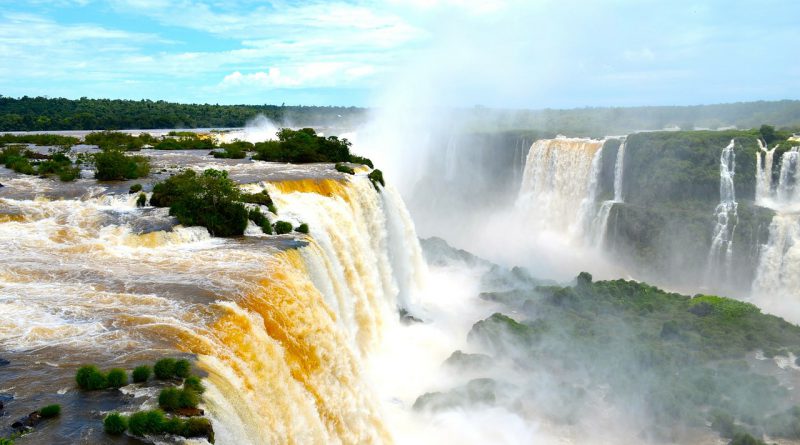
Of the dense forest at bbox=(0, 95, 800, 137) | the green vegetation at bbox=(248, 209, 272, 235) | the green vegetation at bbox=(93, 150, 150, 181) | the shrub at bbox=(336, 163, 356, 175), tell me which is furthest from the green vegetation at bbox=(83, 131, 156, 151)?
the dense forest at bbox=(0, 95, 800, 137)

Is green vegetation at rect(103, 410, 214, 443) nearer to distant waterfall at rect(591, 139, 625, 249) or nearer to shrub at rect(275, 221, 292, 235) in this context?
shrub at rect(275, 221, 292, 235)

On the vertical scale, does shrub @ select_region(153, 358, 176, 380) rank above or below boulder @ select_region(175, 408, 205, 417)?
above

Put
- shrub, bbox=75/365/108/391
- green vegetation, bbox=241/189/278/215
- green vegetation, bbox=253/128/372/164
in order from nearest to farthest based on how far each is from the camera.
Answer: shrub, bbox=75/365/108/391, green vegetation, bbox=241/189/278/215, green vegetation, bbox=253/128/372/164

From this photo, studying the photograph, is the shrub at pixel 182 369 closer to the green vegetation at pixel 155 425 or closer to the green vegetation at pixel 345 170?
the green vegetation at pixel 155 425

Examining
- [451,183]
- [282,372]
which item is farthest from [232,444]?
[451,183]

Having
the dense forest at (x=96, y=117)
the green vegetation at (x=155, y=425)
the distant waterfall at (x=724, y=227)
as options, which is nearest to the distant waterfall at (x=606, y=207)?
the distant waterfall at (x=724, y=227)

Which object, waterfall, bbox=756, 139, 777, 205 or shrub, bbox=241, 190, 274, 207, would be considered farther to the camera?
waterfall, bbox=756, 139, 777, 205

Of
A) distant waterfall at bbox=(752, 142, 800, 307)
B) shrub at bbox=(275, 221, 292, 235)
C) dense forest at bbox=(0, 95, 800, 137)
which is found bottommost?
distant waterfall at bbox=(752, 142, 800, 307)

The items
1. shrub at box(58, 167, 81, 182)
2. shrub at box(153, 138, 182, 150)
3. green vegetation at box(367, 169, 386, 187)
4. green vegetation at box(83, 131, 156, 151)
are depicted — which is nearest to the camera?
shrub at box(58, 167, 81, 182)
